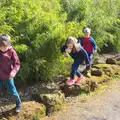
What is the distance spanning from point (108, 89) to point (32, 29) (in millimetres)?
2228

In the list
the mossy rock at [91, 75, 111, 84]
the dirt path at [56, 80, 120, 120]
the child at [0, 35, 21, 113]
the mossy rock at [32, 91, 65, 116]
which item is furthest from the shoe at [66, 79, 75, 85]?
the child at [0, 35, 21, 113]

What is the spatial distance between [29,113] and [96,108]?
4.85 feet

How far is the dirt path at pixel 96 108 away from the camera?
6.16 metres

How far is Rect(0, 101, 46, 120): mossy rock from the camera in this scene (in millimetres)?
5609

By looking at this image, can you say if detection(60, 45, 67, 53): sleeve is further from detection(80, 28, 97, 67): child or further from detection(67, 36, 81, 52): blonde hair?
detection(80, 28, 97, 67): child

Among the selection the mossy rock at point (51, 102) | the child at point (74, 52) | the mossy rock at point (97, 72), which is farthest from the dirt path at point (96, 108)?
the mossy rock at point (97, 72)

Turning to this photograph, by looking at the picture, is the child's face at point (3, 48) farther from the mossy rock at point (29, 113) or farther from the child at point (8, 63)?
the mossy rock at point (29, 113)

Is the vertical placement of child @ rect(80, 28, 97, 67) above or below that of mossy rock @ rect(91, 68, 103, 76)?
above

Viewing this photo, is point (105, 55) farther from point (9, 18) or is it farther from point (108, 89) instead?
point (9, 18)

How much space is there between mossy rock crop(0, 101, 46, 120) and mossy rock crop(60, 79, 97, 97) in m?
1.31

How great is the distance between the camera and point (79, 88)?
7273 millimetres

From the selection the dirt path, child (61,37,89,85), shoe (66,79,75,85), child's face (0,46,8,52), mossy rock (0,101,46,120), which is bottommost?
the dirt path

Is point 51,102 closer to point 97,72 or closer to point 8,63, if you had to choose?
point 8,63

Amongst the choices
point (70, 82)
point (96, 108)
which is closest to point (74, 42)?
point (70, 82)
